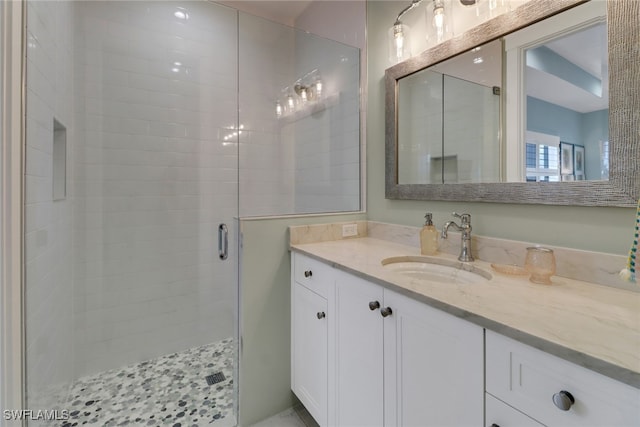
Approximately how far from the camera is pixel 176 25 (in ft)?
6.74

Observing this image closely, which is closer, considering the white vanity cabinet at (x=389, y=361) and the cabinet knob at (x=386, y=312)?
the white vanity cabinet at (x=389, y=361)

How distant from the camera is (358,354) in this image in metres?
1.09

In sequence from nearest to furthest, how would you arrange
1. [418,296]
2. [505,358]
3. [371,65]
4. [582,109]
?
1. [505,358]
2. [418,296]
3. [582,109]
4. [371,65]

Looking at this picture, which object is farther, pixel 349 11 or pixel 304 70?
pixel 304 70

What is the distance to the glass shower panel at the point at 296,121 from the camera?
1985mm

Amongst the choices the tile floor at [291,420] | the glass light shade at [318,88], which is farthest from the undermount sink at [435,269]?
the glass light shade at [318,88]

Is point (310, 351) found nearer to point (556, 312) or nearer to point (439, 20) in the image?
point (556, 312)

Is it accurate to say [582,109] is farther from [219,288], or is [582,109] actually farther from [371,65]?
Answer: [219,288]

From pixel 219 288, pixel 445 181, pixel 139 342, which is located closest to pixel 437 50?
pixel 445 181

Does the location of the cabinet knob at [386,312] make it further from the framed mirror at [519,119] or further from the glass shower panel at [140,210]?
the glass shower panel at [140,210]

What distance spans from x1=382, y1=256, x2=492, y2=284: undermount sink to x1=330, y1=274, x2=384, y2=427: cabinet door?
7.4 inches

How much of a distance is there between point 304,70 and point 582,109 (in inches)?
69.2

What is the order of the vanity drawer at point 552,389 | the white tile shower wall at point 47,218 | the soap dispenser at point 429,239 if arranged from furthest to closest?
1. the soap dispenser at point 429,239
2. the white tile shower wall at point 47,218
3. the vanity drawer at point 552,389

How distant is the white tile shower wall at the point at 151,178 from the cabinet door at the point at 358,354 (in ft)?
2.78
